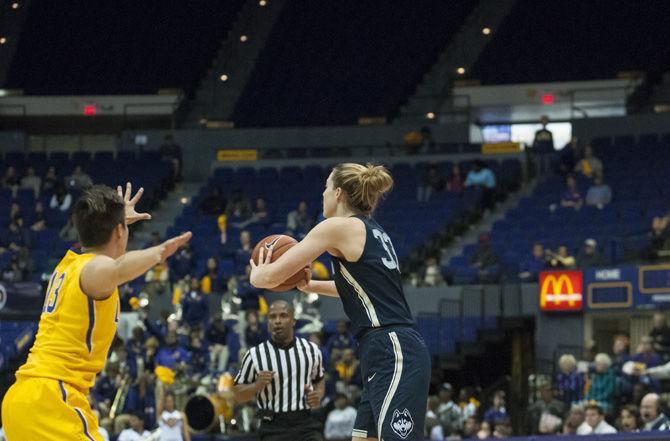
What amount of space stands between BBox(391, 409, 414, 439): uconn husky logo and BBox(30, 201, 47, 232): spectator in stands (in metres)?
18.7

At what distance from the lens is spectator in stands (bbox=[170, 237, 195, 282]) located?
838 inches

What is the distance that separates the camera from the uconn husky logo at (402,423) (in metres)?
5.51

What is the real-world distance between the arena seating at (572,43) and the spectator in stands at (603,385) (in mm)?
13669

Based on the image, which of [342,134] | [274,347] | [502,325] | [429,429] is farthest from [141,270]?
[342,134]

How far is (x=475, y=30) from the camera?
29.0 metres

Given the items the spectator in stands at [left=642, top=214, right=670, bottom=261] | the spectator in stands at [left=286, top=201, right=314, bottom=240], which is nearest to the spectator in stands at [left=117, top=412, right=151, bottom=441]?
the spectator in stands at [left=286, top=201, right=314, bottom=240]

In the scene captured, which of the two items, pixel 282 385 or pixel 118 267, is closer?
pixel 118 267

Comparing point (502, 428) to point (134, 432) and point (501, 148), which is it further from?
point (501, 148)

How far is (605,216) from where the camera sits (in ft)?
67.5

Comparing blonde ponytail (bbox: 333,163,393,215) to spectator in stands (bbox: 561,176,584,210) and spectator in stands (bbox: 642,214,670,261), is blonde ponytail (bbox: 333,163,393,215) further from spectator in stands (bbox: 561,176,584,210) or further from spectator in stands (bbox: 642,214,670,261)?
spectator in stands (bbox: 561,176,584,210)

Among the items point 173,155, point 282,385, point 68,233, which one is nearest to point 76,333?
point 282,385

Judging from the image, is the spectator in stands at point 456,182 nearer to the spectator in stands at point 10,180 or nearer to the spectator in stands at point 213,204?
the spectator in stands at point 213,204

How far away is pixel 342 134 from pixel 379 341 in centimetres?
2250

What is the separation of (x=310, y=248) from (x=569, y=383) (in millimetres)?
10579
